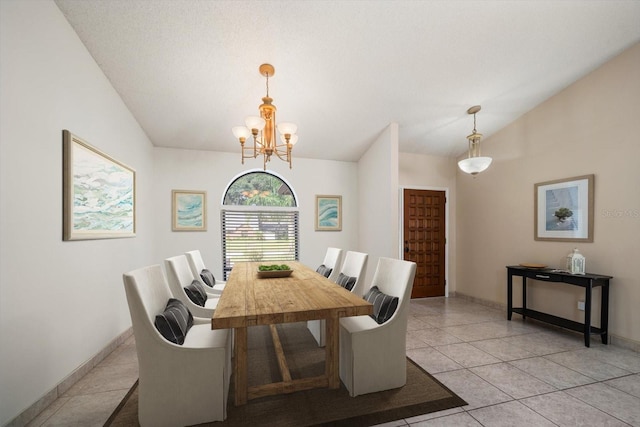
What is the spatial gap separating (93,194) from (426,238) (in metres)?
4.85

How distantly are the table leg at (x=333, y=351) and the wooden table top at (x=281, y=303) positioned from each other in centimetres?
24

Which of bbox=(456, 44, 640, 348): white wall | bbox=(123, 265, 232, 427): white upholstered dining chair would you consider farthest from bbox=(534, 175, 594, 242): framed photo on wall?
bbox=(123, 265, 232, 427): white upholstered dining chair

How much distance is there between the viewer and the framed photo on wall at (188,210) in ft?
14.0

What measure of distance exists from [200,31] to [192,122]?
5.00 feet

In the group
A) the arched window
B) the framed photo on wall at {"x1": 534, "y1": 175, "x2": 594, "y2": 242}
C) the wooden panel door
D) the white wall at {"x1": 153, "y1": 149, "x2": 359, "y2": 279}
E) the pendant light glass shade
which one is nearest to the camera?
the framed photo on wall at {"x1": 534, "y1": 175, "x2": 594, "y2": 242}

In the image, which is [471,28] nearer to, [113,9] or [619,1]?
[619,1]

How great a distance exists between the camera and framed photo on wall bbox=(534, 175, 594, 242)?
3.20 metres

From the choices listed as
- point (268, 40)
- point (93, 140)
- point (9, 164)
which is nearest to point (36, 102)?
point (9, 164)

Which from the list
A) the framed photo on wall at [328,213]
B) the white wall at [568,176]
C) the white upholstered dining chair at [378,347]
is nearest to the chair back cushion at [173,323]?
the white upholstered dining chair at [378,347]

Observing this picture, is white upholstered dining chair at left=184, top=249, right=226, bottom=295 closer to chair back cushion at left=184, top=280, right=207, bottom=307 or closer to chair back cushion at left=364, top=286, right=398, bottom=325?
chair back cushion at left=184, top=280, right=207, bottom=307

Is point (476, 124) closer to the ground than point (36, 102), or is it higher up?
higher up

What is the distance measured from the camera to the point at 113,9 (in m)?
2.17

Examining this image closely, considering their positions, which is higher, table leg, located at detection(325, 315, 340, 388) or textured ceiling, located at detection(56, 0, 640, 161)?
textured ceiling, located at detection(56, 0, 640, 161)

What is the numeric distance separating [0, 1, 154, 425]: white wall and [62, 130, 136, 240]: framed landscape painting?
0.07m
